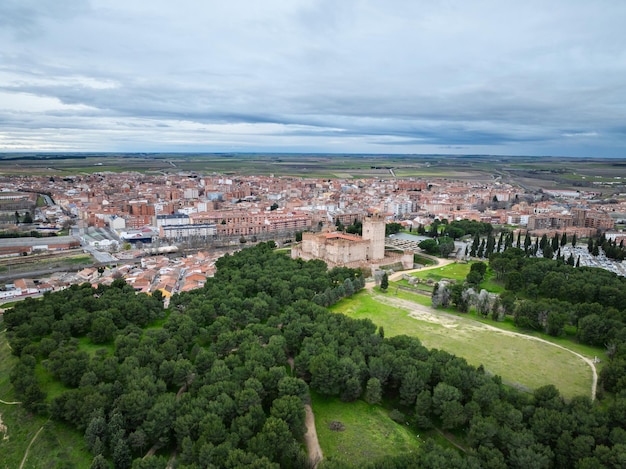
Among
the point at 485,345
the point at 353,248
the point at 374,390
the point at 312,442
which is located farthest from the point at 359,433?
the point at 353,248

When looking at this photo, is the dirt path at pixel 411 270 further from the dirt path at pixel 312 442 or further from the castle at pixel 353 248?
the dirt path at pixel 312 442

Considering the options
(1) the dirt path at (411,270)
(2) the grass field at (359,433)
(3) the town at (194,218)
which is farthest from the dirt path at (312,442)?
(1) the dirt path at (411,270)

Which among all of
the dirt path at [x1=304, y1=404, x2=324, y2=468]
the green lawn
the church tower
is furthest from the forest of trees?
the church tower

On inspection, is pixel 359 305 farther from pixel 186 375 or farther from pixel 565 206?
pixel 565 206

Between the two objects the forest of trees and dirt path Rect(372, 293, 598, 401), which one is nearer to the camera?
the forest of trees

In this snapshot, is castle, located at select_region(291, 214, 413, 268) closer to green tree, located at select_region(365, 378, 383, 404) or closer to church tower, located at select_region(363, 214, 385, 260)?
church tower, located at select_region(363, 214, 385, 260)

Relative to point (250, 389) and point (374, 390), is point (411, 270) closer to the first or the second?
point (374, 390)

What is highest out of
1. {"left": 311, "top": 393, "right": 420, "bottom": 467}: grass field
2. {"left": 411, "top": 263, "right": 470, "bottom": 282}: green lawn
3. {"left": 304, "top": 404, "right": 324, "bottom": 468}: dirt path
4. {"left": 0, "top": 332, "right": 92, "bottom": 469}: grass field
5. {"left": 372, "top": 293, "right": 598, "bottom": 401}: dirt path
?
{"left": 411, "top": 263, "right": 470, "bottom": 282}: green lawn
